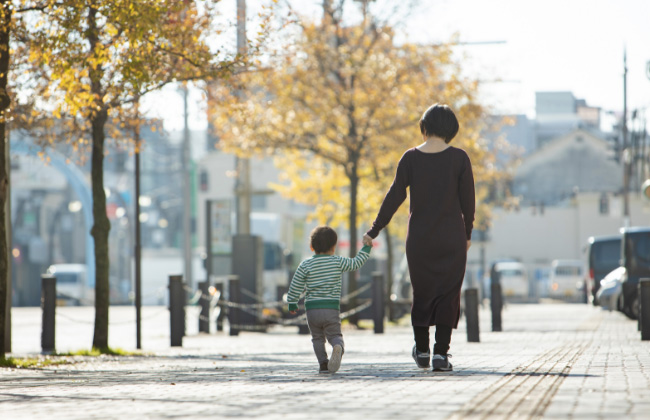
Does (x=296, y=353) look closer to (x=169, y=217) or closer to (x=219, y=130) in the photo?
(x=219, y=130)

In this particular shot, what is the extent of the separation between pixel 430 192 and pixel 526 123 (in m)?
80.2

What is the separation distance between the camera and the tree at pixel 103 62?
38.0 ft

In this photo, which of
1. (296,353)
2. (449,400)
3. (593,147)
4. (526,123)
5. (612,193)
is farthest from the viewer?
(526,123)

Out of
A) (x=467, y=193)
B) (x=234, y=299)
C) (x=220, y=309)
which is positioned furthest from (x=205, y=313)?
(x=467, y=193)

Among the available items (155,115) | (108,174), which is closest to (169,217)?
(108,174)

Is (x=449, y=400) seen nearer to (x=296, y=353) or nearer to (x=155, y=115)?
(x=296, y=353)

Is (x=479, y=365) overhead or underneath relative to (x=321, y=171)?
underneath

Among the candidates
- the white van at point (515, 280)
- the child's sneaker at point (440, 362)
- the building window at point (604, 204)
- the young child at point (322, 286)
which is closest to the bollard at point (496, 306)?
the young child at point (322, 286)

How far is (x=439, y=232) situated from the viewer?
7.66 metres

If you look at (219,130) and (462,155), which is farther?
(219,130)

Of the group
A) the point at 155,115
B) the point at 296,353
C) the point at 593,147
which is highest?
the point at 593,147

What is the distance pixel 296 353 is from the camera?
43.5ft

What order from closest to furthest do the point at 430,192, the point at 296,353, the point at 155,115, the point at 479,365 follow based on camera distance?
the point at 430,192, the point at 479,365, the point at 296,353, the point at 155,115

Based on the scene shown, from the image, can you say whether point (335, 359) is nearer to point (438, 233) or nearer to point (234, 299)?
point (438, 233)
